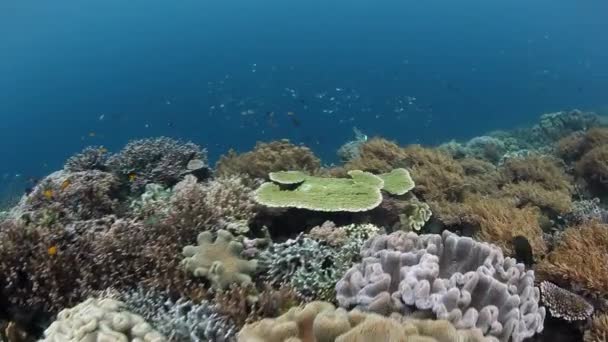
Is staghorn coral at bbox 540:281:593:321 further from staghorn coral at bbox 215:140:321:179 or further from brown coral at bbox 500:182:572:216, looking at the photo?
staghorn coral at bbox 215:140:321:179

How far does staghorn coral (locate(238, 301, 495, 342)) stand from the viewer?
2840 mm

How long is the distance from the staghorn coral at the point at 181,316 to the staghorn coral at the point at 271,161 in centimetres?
450

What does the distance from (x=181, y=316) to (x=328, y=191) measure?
323 cm

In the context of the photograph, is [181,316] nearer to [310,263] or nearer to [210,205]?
[310,263]

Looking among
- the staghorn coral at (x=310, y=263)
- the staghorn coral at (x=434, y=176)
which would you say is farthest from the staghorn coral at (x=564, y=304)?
the staghorn coral at (x=434, y=176)

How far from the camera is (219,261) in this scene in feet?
17.0

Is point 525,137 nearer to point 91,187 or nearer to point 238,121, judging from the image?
point 91,187

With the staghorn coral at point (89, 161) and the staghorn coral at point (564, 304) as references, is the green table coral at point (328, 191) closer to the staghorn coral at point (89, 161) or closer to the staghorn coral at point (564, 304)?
the staghorn coral at point (564, 304)

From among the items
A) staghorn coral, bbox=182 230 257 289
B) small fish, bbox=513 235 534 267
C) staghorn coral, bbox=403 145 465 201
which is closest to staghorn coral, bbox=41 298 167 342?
staghorn coral, bbox=182 230 257 289

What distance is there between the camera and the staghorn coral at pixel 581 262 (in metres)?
4.93

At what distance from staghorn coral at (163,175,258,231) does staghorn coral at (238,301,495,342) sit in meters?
3.06

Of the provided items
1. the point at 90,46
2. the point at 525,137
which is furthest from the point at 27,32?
the point at 525,137

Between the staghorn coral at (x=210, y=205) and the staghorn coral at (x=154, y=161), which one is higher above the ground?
the staghorn coral at (x=154, y=161)

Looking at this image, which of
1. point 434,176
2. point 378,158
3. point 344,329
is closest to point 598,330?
point 344,329
